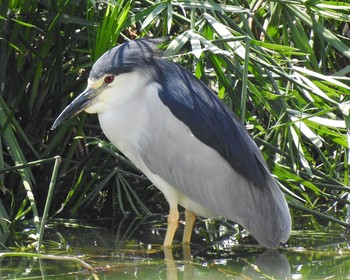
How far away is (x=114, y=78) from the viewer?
15.0 feet

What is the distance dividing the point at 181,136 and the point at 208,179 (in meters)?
0.27

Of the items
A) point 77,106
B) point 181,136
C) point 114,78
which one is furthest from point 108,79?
point 181,136

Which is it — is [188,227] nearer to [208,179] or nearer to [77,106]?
[208,179]

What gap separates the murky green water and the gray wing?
0.20 metres

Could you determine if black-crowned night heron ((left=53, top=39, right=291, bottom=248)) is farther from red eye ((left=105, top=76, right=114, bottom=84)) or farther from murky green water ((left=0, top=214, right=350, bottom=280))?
murky green water ((left=0, top=214, right=350, bottom=280))

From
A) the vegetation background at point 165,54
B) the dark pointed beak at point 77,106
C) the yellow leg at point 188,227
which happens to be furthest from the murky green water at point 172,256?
the dark pointed beak at point 77,106

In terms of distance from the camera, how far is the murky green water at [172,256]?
4.22 meters

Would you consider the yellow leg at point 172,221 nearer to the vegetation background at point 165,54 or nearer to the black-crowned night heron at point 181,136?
the black-crowned night heron at point 181,136

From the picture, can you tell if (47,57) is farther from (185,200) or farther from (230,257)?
(230,257)

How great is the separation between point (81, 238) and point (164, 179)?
2.25 ft

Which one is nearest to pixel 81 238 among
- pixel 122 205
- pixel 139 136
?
pixel 122 205

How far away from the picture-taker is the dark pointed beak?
179 inches

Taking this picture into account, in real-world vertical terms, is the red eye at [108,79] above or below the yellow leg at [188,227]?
above

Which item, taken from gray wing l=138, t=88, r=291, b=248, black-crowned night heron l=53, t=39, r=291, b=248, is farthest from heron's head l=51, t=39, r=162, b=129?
gray wing l=138, t=88, r=291, b=248
